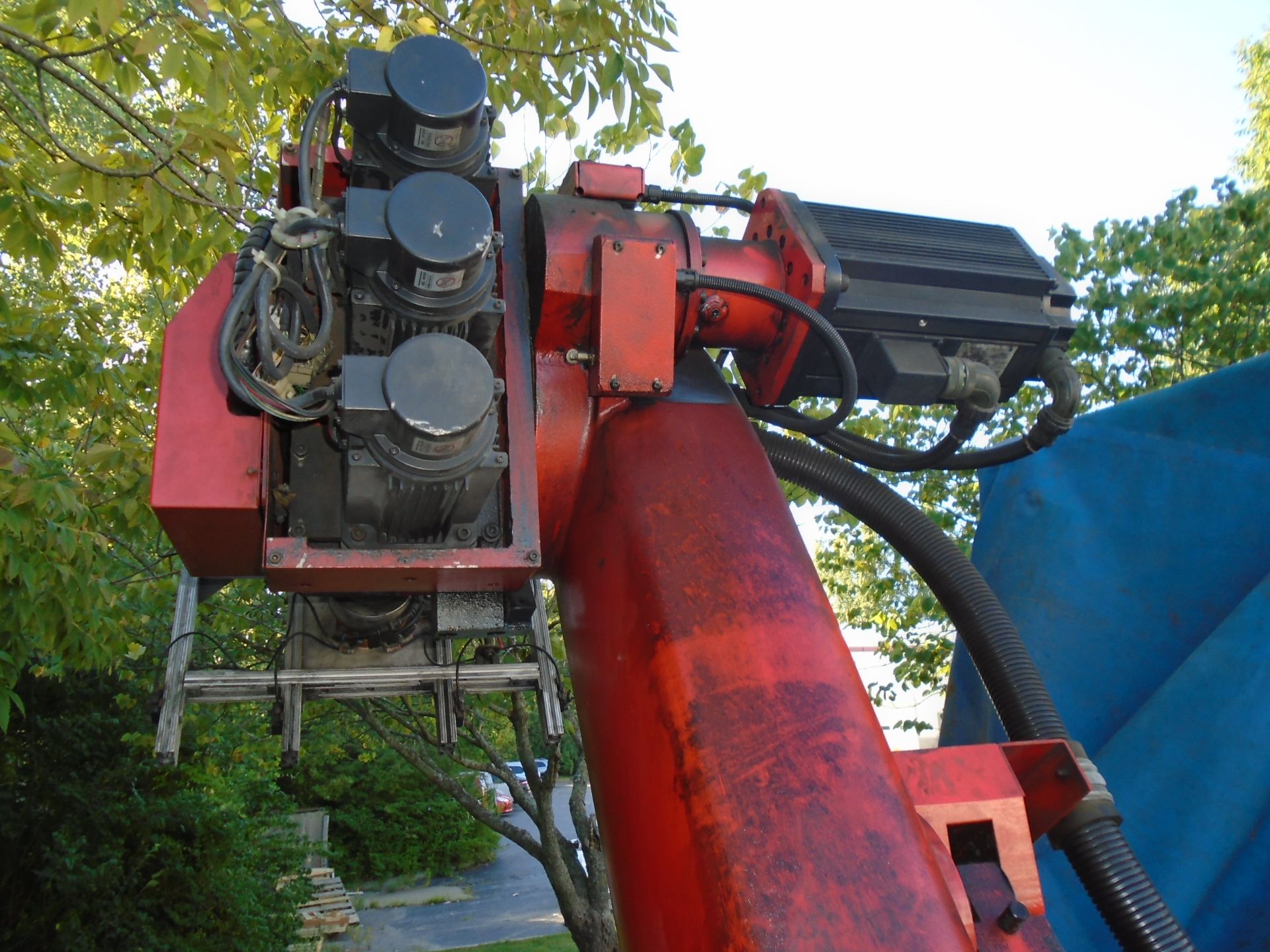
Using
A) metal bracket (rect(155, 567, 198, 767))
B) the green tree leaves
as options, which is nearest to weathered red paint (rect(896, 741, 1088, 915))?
metal bracket (rect(155, 567, 198, 767))

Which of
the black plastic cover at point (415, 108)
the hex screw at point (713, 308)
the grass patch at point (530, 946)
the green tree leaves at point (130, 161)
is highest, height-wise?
the green tree leaves at point (130, 161)

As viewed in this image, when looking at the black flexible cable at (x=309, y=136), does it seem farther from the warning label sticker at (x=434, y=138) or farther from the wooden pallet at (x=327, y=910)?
the wooden pallet at (x=327, y=910)

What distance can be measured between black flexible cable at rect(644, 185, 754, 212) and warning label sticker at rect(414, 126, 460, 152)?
509 mm

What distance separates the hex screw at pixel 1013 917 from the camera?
1.38 metres

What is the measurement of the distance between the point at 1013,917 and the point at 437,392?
119 cm

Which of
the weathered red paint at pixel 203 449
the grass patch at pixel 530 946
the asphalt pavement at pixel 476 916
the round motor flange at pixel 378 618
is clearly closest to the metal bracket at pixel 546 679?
the round motor flange at pixel 378 618

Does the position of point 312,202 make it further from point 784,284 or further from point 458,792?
point 458,792

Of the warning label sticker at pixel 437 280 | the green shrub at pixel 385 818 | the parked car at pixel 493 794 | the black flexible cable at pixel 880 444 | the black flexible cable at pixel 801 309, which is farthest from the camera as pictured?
the green shrub at pixel 385 818

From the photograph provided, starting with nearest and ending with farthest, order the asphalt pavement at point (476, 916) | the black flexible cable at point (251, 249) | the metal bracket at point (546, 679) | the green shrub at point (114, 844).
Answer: the black flexible cable at point (251, 249)
the metal bracket at point (546, 679)
the green shrub at point (114, 844)
the asphalt pavement at point (476, 916)

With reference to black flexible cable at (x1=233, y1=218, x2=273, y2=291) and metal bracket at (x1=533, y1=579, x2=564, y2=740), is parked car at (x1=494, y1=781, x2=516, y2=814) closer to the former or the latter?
metal bracket at (x1=533, y1=579, x2=564, y2=740)

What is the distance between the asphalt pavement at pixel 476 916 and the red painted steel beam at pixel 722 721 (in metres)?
11.7

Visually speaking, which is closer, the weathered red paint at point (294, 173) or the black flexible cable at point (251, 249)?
the black flexible cable at point (251, 249)

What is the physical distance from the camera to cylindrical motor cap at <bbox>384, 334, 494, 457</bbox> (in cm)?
141

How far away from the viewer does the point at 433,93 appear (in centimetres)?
155
